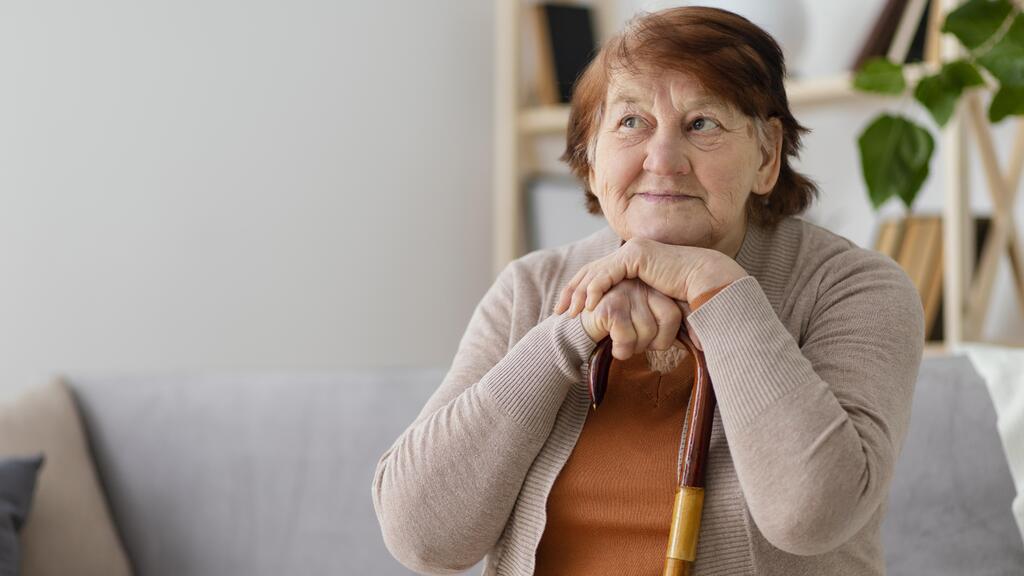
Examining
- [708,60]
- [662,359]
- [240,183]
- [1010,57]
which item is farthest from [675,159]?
[240,183]

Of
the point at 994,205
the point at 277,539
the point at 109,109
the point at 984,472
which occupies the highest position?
→ the point at 109,109

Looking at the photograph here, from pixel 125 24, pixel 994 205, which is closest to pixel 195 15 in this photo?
pixel 125 24

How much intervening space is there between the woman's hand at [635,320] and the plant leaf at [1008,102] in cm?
86

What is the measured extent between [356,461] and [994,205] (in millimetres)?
1433

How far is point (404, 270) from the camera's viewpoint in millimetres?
3209

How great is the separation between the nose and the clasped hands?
0.27 feet

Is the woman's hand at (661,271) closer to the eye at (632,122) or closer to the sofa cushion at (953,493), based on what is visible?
the eye at (632,122)

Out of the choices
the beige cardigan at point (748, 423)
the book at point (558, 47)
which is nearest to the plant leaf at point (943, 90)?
the beige cardigan at point (748, 423)

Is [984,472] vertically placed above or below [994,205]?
below

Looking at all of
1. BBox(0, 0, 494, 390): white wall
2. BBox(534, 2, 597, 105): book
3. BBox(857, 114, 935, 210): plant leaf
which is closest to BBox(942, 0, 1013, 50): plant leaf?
BBox(857, 114, 935, 210): plant leaf

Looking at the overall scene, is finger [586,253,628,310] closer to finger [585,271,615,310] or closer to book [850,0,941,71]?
finger [585,271,615,310]

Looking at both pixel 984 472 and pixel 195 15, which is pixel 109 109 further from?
pixel 984 472

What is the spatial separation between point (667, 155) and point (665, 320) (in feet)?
0.60

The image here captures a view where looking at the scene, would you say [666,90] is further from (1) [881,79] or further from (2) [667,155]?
(1) [881,79]
